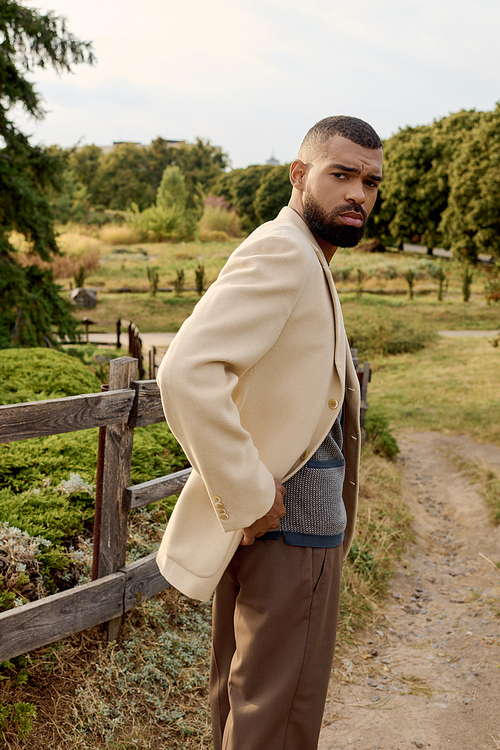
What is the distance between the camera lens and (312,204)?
1576 millimetres

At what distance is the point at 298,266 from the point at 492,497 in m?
5.06

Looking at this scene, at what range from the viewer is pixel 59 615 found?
252cm

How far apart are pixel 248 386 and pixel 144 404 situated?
56.2 inches

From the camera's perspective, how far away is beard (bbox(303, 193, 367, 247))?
5.10ft

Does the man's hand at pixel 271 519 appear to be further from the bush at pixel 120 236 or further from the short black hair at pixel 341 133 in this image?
the bush at pixel 120 236

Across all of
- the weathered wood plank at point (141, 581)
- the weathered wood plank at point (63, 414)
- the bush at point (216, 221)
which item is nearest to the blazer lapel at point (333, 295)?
the weathered wood plank at point (63, 414)

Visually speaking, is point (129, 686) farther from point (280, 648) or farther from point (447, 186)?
point (447, 186)

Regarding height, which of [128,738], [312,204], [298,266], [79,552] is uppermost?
[312,204]

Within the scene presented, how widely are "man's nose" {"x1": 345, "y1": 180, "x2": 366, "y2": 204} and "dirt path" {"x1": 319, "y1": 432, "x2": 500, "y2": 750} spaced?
245 centimetres

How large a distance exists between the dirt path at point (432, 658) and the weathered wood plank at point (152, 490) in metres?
1.35

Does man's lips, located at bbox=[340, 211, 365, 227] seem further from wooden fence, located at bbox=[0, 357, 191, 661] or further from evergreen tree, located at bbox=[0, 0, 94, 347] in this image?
evergreen tree, located at bbox=[0, 0, 94, 347]

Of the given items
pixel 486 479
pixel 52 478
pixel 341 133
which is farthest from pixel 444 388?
pixel 341 133

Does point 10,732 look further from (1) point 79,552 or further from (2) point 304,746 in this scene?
(2) point 304,746

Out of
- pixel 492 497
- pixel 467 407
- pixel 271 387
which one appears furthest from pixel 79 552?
pixel 467 407
